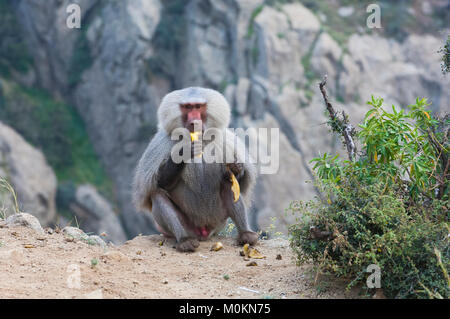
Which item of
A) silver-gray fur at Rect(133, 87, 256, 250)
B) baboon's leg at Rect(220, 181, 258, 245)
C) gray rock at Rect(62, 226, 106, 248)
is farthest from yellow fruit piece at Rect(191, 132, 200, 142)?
gray rock at Rect(62, 226, 106, 248)

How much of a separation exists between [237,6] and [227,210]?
24.7 m

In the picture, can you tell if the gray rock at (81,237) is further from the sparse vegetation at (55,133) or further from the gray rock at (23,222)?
the sparse vegetation at (55,133)

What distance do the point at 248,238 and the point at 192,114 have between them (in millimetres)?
1636

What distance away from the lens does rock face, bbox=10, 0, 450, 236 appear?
2695 cm

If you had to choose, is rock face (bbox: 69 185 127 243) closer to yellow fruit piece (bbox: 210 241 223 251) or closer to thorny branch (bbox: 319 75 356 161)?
yellow fruit piece (bbox: 210 241 223 251)

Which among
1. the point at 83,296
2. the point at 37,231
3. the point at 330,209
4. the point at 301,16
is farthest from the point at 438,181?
the point at 301,16

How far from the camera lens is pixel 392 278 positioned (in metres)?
4.20

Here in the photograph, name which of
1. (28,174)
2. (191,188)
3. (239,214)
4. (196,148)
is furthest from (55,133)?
(196,148)

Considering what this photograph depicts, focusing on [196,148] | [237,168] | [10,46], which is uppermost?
[10,46]

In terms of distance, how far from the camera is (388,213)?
438 cm

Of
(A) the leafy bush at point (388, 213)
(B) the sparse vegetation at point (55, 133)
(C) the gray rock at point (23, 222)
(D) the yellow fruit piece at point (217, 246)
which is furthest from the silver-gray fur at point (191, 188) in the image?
(B) the sparse vegetation at point (55, 133)

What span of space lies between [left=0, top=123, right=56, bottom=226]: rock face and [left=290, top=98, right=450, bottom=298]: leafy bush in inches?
906

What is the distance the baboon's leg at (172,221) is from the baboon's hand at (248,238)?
55cm

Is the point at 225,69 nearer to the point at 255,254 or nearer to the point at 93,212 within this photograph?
the point at 93,212
